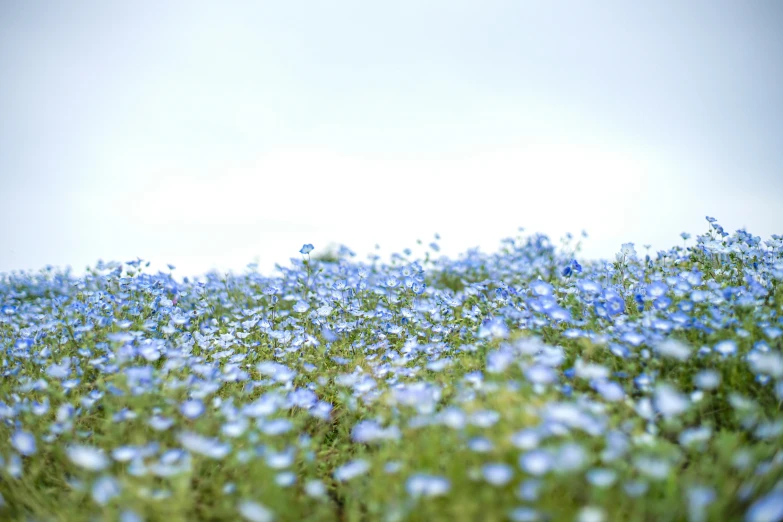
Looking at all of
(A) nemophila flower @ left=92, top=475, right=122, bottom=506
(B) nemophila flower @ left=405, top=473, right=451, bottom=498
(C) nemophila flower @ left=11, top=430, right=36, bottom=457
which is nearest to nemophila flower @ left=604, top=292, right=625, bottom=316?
(B) nemophila flower @ left=405, top=473, right=451, bottom=498

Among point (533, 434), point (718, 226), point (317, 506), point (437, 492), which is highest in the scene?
point (718, 226)

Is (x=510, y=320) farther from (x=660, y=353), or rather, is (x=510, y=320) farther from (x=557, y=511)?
(x=557, y=511)

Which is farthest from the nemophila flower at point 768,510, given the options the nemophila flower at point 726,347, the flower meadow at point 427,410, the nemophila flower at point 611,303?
the nemophila flower at point 611,303

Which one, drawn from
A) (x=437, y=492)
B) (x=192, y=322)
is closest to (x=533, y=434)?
(x=437, y=492)

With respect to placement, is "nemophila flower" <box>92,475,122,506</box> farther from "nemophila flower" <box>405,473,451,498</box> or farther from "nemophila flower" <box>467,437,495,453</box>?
"nemophila flower" <box>467,437,495,453</box>

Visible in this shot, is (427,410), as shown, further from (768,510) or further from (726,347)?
(726,347)

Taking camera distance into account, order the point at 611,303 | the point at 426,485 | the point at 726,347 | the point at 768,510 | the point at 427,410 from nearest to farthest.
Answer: the point at 768,510 → the point at 426,485 → the point at 427,410 → the point at 726,347 → the point at 611,303

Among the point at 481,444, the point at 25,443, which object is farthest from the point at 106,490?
the point at 481,444
